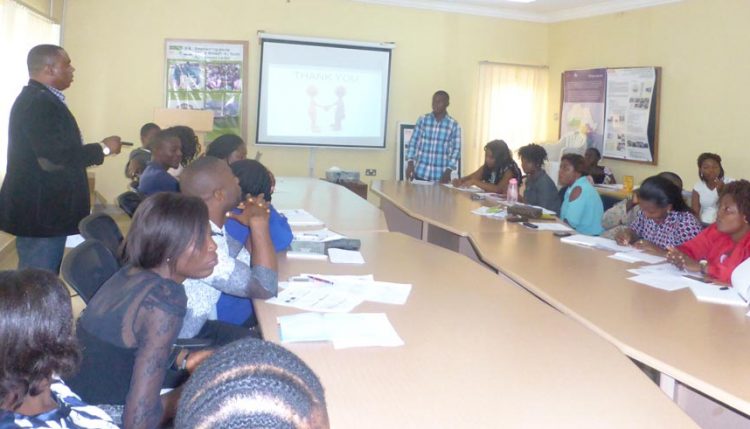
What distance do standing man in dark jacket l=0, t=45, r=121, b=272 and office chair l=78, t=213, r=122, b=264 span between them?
1.69 feet

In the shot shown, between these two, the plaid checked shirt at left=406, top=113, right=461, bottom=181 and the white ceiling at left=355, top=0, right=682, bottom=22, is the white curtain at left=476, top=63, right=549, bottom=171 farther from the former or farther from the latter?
the plaid checked shirt at left=406, top=113, right=461, bottom=181

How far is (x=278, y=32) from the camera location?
7.38 m

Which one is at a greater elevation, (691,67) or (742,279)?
(691,67)

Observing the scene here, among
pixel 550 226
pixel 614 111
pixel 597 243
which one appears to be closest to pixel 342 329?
pixel 597 243

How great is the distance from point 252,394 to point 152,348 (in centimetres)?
104

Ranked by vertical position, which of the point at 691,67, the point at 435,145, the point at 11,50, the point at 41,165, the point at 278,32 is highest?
the point at 278,32

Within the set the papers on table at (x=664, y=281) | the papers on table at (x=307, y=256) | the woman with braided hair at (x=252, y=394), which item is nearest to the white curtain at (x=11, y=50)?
the papers on table at (x=307, y=256)

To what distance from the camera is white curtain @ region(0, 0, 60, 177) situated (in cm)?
476

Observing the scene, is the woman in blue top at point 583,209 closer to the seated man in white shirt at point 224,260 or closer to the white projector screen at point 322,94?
the seated man in white shirt at point 224,260

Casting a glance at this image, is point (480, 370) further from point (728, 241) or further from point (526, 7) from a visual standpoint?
point (526, 7)

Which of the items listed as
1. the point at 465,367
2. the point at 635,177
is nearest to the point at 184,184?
the point at 465,367

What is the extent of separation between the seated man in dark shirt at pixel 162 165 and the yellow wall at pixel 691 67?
4861 millimetres

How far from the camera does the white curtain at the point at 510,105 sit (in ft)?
26.9

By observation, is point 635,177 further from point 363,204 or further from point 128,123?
point 128,123
